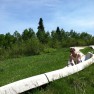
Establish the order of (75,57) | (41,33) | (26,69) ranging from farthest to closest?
1. (41,33)
2. (26,69)
3. (75,57)

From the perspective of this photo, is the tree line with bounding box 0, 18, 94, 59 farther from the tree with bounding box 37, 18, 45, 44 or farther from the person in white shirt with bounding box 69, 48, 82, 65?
the person in white shirt with bounding box 69, 48, 82, 65

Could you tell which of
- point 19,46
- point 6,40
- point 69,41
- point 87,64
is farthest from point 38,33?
point 87,64

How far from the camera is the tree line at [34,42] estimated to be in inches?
1781

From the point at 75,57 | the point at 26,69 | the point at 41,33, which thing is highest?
the point at 41,33

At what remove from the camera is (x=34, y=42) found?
1838 inches

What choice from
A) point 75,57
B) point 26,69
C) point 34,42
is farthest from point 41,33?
point 75,57

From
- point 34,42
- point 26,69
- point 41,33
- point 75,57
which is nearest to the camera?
point 75,57

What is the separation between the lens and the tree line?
4525 centimetres

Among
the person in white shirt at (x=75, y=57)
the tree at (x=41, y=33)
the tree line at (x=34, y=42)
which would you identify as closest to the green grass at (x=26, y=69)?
the person in white shirt at (x=75, y=57)

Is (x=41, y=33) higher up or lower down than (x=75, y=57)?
higher up

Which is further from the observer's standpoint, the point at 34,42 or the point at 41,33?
the point at 41,33

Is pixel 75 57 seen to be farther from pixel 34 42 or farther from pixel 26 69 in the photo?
pixel 34 42

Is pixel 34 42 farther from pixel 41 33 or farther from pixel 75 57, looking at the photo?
pixel 75 57

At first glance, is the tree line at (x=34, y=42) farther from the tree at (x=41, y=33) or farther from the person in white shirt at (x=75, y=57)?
the person in white shirt at (x=75, y=57)
